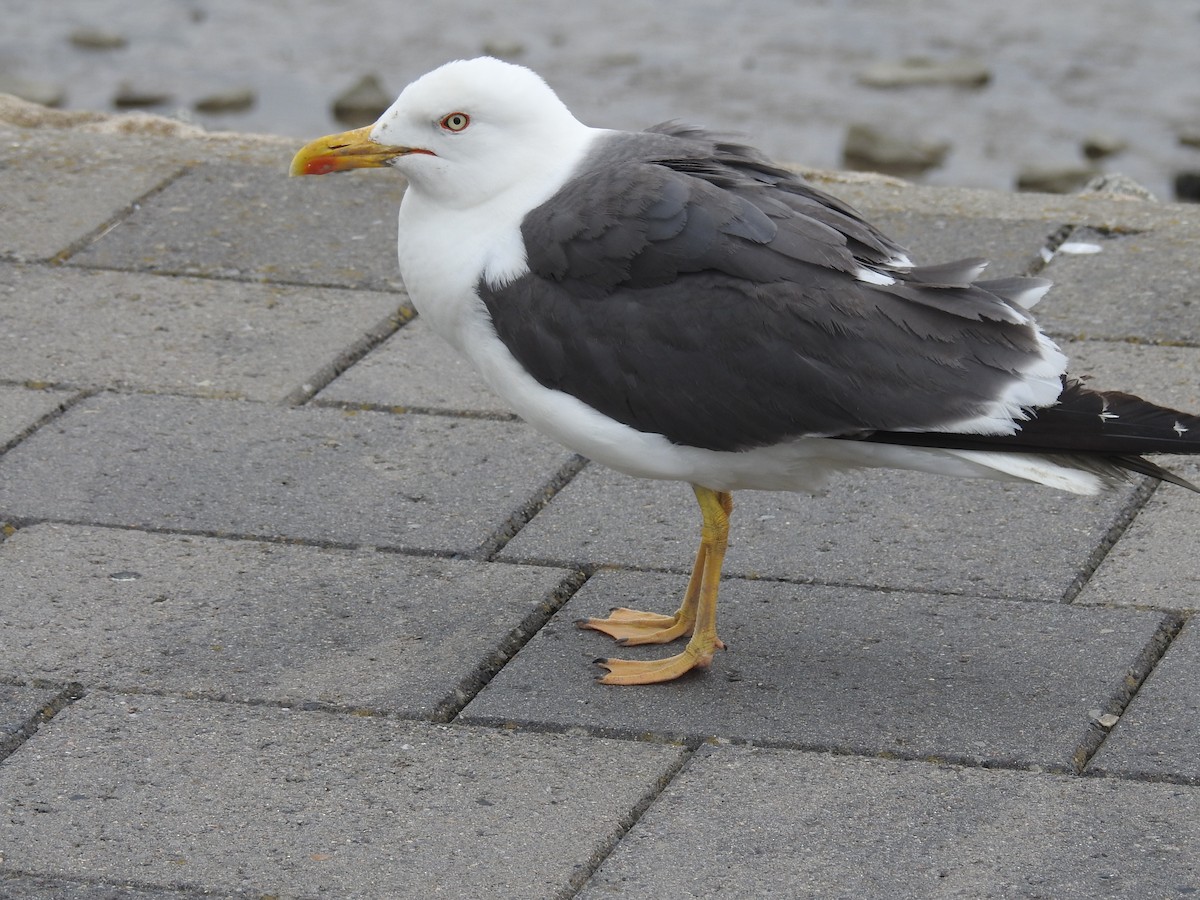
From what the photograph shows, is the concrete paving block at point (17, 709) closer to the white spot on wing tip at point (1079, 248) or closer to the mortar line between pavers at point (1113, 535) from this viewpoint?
the mortar line between pavers at point (1113, 535)

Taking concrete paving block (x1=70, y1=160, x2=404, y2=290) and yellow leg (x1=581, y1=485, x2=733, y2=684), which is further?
concrete paving block (x1=70, y1=160, x2=404, y2=290)

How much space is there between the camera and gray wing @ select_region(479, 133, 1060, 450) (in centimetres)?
384

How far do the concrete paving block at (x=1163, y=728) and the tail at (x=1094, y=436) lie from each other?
1.58 feet

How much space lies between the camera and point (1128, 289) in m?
6.17


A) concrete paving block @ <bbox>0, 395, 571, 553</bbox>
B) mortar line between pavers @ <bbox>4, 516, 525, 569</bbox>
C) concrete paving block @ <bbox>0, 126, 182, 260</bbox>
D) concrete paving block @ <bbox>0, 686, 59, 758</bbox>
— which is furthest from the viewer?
concrete paving block @ <bbox>0, 126, 182, 260</bbox>

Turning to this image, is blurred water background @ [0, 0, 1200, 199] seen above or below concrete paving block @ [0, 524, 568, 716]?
below

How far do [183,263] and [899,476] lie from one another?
8.85 ft

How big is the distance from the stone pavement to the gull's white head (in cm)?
99

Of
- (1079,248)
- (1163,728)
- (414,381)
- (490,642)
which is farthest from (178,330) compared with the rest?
(1163,728)

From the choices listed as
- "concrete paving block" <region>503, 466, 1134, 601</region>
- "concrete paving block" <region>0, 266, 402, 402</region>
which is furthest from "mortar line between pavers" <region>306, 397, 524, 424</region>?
"concrete paving block" <region>503, 466, 1134, 601</region>

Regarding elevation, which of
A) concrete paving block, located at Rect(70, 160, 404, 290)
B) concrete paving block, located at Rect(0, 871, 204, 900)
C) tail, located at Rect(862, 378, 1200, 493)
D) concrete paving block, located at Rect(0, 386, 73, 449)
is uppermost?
tail, located at Rect(862, 378, 1200, 493)

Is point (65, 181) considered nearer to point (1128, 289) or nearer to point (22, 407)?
point (22, 407)

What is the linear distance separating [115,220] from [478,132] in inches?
118

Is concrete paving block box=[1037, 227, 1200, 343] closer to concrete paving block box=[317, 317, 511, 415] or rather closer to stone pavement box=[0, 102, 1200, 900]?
stone pavement box=[0, 102, 1200, 900]
